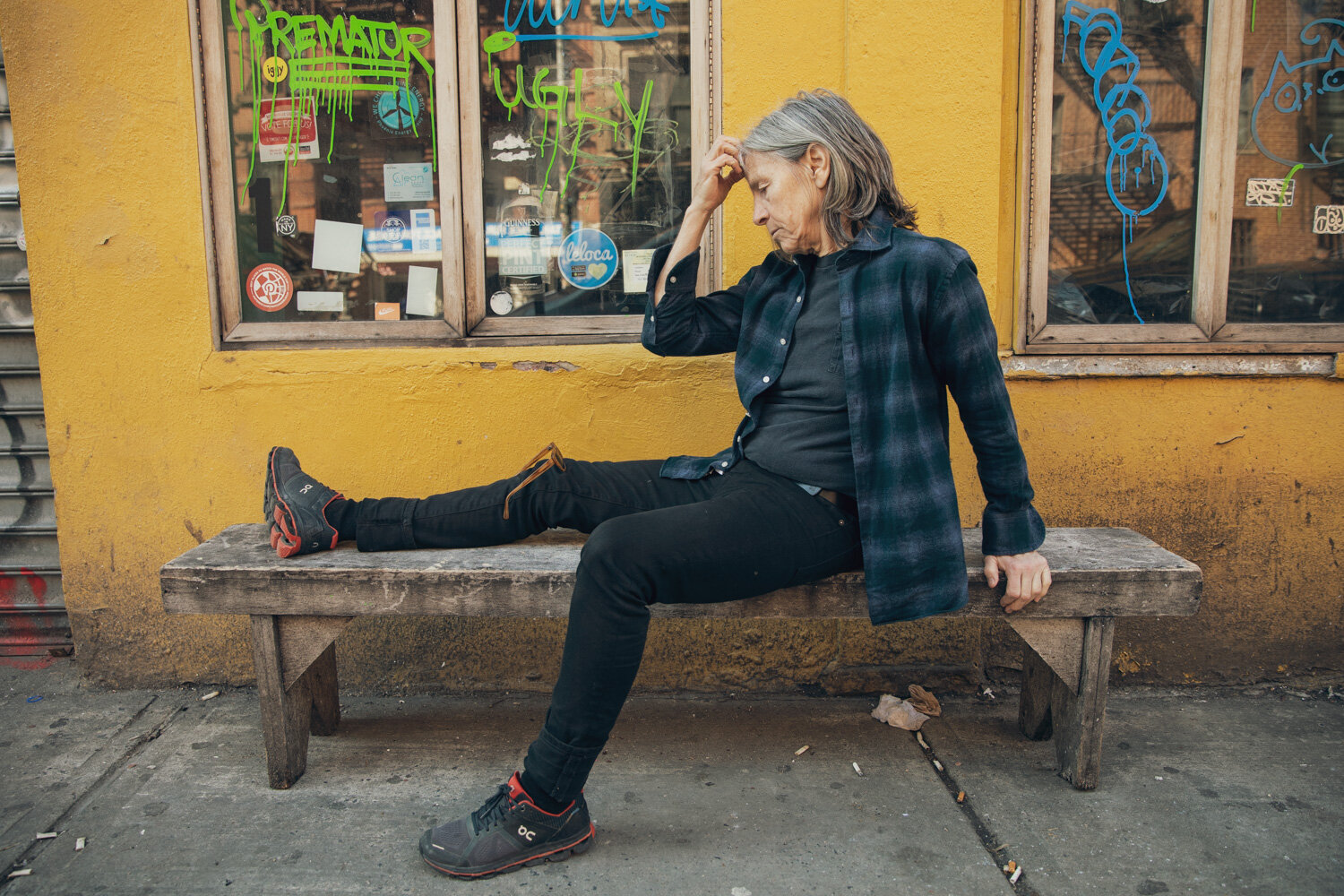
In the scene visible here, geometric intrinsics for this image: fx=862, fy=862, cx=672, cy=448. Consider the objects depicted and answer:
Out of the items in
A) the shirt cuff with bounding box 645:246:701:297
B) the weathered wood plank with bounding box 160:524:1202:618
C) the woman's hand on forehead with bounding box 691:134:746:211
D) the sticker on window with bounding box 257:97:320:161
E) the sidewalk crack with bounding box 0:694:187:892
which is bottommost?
the sidewalk crack with bounding box 0:694:187:892

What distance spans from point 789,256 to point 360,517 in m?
1.43

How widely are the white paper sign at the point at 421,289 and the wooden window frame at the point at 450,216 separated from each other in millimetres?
50

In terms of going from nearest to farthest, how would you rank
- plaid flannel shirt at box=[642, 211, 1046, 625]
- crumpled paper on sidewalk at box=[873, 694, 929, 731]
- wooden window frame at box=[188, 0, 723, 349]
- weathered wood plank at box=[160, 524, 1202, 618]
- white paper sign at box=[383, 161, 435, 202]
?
plaid flannel shirt at box=[642, 211, 1046, 625], weathered wood plank at box=[160, 524, 1202, 618], crumpled paper on sidewalk at box=[873, 694, 929, 731], wooden window frame at box=[188, 0, 723, 349], white paper sign at box=[383, 161, 435, 202]

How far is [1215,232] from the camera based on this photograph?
122 inches

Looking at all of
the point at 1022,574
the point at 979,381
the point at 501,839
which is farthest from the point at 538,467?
the point at 1022,574

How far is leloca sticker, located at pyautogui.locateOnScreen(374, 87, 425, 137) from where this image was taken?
3.07 m

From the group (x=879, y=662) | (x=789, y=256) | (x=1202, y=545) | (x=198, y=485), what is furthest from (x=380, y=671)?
(x=1202, y=545)

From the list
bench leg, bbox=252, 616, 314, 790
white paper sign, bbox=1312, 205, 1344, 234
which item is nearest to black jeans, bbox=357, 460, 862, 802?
bench leg, bbox=252, 616, 314, 790

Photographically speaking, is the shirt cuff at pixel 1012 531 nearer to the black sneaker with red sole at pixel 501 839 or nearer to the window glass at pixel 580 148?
the black sneaker with red sole at pixel 501 839

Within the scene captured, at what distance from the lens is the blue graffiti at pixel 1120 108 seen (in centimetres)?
301

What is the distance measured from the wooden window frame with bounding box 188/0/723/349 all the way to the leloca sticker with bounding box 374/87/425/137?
9 centimetres

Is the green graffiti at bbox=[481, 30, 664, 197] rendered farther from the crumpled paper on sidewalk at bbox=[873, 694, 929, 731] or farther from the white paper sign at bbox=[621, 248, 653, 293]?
the crumpled paper on sidewalk at bbox=[873, 694, 929, 731]

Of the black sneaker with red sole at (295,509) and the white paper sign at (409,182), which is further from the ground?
the white paper sign at (409,182)

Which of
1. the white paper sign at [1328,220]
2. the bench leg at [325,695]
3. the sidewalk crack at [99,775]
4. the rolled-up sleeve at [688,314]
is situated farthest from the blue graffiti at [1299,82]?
the sidewalk crack at [99,775]
